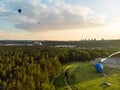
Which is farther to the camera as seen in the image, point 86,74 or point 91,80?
point 86,74

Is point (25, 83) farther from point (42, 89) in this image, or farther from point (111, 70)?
point (111, 70)

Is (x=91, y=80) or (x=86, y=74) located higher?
(x=86, y=74)

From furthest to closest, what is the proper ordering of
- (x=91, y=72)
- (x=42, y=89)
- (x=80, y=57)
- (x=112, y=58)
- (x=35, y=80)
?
(x=80, y=57) → (x=112, y=58) → (x=91, y=72) → (x=35, y=80) → (x=42, y=89)

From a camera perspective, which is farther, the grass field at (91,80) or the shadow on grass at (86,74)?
the shadow on grass at (86,74)

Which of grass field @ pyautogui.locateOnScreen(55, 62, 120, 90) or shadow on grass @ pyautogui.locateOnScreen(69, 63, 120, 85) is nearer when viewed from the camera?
grass field @ pyautogui.locateOnScreen(55, 62, 120, 90)

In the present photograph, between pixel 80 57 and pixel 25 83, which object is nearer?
pixel 25 83

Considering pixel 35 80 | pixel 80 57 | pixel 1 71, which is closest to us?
pixel 35 80

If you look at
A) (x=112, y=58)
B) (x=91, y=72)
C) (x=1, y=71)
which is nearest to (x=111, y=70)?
(x=91, y=72)

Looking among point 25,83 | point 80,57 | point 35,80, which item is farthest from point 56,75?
point 80,57

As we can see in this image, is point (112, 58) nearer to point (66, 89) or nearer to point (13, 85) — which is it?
point (66, 89)
